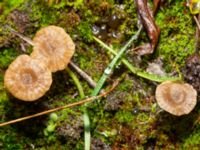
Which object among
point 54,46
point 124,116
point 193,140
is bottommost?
point 193,140

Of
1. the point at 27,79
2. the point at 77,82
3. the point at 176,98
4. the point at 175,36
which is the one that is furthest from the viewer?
the point at 175,36

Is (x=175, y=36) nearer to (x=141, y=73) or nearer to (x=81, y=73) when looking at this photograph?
(x=141, y=73)

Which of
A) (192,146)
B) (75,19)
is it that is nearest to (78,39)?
(75,19)

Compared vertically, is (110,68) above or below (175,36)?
below

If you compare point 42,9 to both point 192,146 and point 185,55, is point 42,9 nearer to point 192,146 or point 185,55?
point 185,55

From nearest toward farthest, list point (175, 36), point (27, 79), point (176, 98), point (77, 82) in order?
point (27, 79) → point (176, 98) → point (77, 82) → point (175, 36)

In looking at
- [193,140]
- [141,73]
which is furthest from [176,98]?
[193,140]
